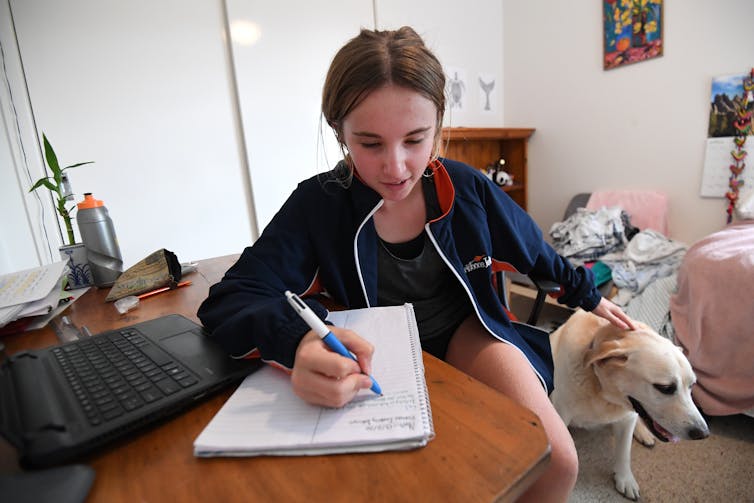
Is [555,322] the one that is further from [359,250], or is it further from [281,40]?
[281,40]

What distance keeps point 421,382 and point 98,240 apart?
102 centimetres

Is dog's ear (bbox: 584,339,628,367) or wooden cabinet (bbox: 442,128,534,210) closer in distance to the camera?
dog's ear (bbox: 584,339,628,367)

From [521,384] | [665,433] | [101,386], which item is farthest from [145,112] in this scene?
[665,433]

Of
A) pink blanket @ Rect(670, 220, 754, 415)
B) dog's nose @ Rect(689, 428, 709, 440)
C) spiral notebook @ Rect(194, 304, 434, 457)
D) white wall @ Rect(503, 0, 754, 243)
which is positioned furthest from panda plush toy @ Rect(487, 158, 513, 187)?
spiral notebook @ Rect(194, 304, 434, 457)

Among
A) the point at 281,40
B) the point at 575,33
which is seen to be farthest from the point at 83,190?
the point at 575,33

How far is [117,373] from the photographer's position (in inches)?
18.1

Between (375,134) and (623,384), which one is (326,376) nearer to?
(375,134)

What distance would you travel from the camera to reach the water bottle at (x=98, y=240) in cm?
98

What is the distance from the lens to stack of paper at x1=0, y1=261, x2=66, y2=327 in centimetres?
Result: 71

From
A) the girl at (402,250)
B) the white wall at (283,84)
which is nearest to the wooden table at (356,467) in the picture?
the girl at (402,250)

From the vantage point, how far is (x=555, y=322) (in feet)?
7.13

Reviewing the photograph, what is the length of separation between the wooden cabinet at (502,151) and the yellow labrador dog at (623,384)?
71.2 inches

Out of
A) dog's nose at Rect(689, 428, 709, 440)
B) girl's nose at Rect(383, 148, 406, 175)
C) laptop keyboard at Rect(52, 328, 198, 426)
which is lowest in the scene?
dog's nose at Rect(689, 428, 709, 440)

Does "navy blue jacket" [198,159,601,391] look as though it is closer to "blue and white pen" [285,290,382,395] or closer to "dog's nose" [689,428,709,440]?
"blue and white pen" [285,290,382,395]
